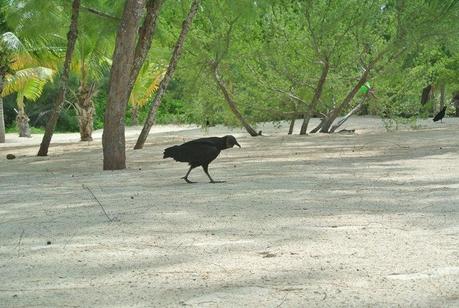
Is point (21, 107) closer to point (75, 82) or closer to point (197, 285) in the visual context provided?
point (75, 82)

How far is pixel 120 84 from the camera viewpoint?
39.3 ft

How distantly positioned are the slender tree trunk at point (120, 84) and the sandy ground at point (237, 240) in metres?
1.44

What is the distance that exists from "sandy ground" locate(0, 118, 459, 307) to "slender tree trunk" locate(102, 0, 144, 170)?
144 cm

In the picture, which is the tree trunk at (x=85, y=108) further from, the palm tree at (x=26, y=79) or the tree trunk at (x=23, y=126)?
the tree trunk at (x=23, y=126)

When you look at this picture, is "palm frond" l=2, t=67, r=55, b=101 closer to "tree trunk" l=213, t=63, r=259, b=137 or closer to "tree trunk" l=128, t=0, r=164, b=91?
"tree trunk" l=213, t=63, r=259, b=137

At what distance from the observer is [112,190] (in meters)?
9.14

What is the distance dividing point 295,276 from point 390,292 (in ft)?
2.05

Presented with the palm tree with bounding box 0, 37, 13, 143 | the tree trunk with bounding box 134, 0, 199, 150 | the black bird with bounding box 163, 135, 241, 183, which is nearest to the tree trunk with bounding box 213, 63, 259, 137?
the tree trunk with bounding box 134, 0, 199, 150

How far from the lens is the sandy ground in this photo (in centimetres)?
405

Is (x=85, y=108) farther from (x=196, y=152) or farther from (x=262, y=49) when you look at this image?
(x=196, y=152)

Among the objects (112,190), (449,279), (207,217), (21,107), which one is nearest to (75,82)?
(21,107)

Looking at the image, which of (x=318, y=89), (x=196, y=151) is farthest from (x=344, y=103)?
(x=196, y=151)

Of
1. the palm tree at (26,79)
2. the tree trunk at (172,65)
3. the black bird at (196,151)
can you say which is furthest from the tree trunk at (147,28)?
the palm tree at (26,79)

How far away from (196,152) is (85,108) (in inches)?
753
